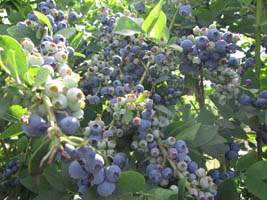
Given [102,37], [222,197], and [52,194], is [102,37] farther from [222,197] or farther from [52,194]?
[222,197]

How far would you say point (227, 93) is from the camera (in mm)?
1653

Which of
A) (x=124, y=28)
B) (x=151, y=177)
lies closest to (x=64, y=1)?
(x=124, y=28)

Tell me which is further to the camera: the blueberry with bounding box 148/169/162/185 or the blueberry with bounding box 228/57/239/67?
the blueberry with bounding box 228/57/239/67

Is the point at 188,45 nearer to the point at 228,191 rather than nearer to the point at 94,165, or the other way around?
the point at 228,191

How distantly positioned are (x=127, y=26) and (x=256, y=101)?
846mm

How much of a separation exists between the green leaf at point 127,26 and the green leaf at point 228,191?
2.92ft

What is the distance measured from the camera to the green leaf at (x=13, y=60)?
2.86ft

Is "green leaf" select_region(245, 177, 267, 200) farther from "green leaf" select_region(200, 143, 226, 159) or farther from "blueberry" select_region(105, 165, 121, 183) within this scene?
"blueberry" select_region(105, 165, 121, 183)

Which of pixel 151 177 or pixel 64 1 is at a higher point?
pixel 64 1

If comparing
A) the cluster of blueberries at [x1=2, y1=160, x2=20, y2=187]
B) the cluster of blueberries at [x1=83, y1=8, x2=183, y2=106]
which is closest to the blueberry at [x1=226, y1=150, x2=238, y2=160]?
the cluster of blueberries at [x1=83, y1=8, x2=183, y2=106]

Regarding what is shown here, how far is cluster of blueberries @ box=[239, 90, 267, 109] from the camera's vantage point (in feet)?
5.10

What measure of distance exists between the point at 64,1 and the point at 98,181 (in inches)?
69.7

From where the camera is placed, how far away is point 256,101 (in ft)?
5.21

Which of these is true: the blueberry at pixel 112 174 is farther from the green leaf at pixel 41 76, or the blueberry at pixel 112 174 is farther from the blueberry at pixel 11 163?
the blueberry at pixel 11 163
